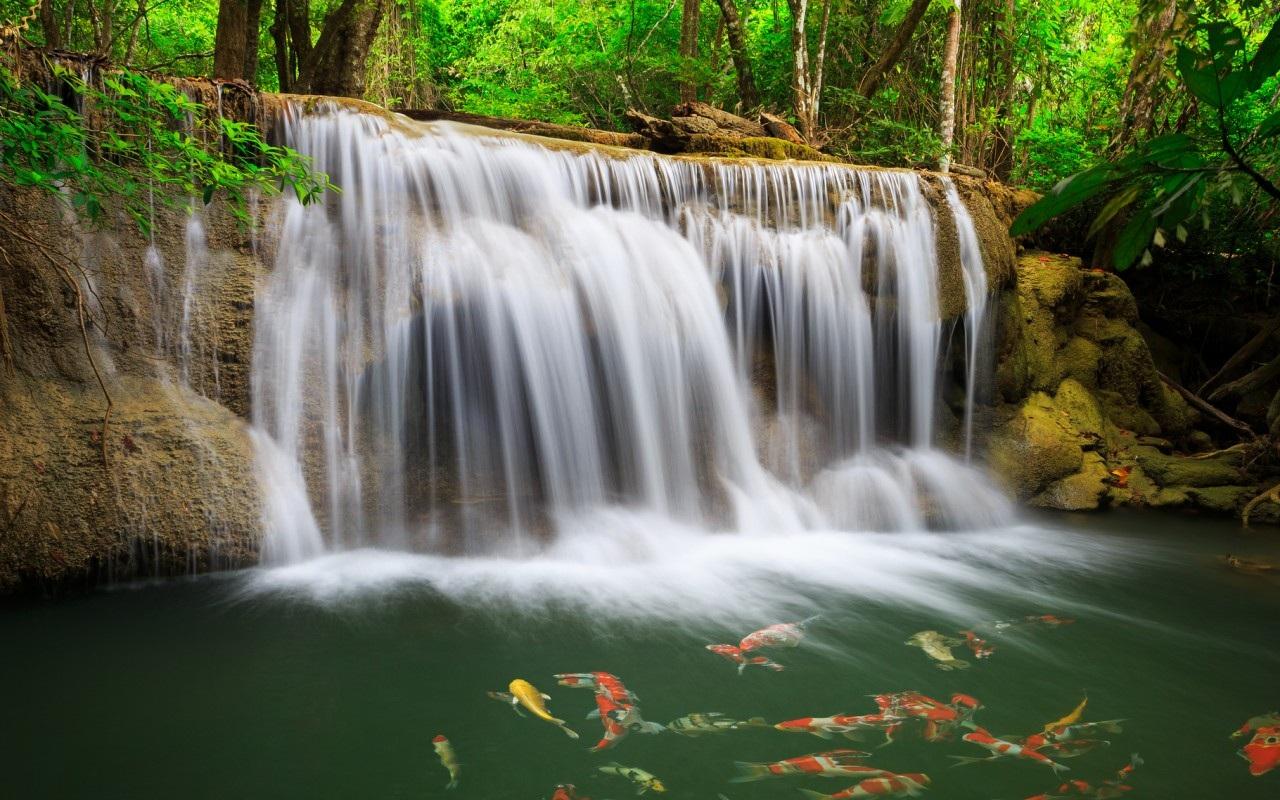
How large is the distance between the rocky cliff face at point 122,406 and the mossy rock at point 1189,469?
7694 millimetres

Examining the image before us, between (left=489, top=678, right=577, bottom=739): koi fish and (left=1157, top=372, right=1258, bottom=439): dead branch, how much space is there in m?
7.95

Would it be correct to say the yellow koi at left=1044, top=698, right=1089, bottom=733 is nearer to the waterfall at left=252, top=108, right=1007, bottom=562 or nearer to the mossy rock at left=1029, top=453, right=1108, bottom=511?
the waterfall at left=252, top=108, right=1007, bottom=562

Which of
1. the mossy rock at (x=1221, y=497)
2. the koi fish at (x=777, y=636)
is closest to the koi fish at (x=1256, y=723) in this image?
the koi fish at (x=777, y=636)

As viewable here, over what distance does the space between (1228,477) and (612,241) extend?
605 cm

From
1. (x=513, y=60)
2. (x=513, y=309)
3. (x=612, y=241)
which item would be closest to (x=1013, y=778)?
(x=513, y=309)

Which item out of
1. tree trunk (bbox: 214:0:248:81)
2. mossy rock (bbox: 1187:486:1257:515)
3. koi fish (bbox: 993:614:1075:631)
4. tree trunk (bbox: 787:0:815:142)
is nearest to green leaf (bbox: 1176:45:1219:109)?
koi fish (bbox: 993:614:1075:631)

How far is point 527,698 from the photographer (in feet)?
10.3

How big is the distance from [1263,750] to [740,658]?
1956mm

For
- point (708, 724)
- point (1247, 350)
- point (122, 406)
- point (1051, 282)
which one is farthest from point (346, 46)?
point (1247, 350)

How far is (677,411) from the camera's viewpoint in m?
6.15

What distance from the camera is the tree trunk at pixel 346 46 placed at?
9.77 meters

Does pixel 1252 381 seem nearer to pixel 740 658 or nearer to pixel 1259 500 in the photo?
pixel 1259 500

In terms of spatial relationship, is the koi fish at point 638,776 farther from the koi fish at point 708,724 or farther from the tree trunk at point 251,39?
the tree trunk at point 251,39

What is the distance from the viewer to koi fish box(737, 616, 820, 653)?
3768mm
